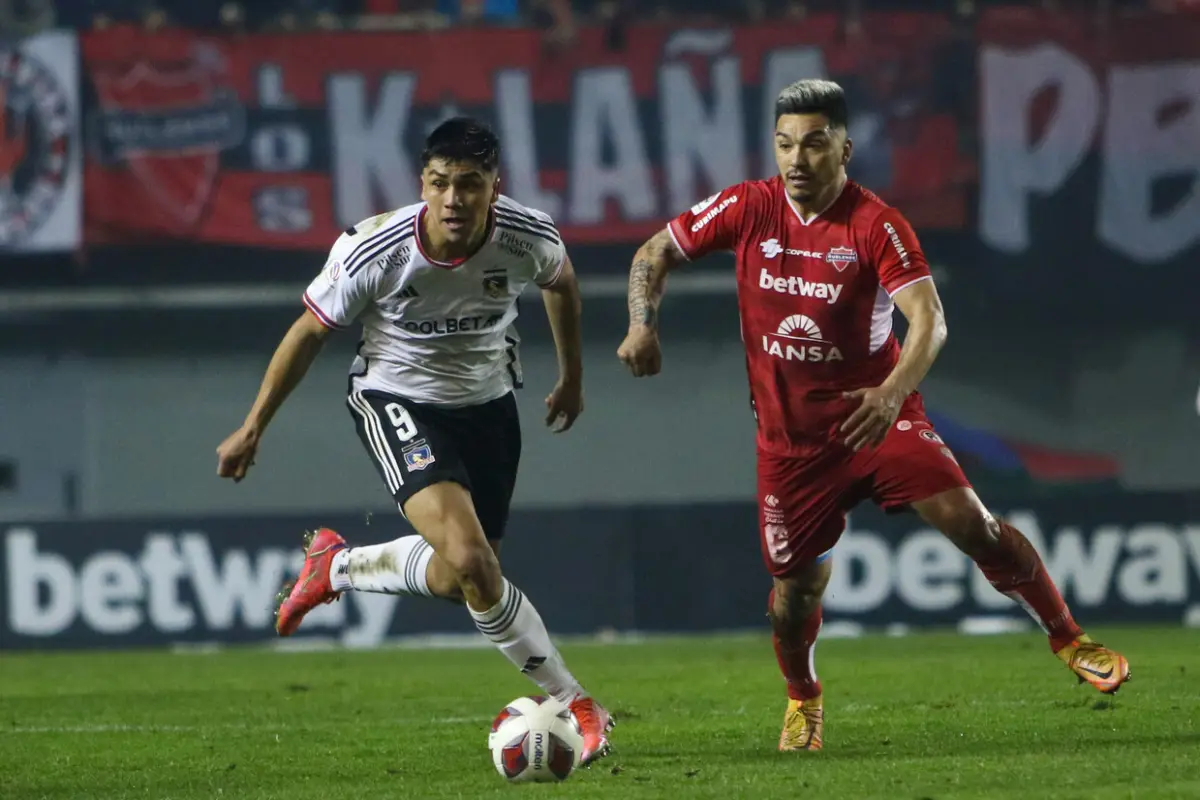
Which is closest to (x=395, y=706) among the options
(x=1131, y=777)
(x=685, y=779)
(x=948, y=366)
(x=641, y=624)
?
(x=685, y=779)

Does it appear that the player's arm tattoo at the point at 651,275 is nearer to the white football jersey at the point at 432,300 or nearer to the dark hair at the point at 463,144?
the white football jersey at the point at 432,300

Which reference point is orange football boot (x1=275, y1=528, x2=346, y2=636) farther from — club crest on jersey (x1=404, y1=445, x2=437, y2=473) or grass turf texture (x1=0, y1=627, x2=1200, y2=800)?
club crest on jersey (x1=404, y1=445, x2=437, y2=473)

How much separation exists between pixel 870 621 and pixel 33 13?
9.59 meters

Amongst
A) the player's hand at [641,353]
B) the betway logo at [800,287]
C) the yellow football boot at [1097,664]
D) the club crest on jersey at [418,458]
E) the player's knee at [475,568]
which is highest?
the betway logo at [800,287]

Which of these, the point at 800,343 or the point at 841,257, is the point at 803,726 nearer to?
the point at 800,343

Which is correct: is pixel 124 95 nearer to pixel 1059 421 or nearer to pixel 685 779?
pixel 1059 421

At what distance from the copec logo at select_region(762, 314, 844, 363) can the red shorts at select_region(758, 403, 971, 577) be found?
32 cm

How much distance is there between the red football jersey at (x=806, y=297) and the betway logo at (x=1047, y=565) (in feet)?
25.0

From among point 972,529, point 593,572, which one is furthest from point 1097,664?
point 593,572

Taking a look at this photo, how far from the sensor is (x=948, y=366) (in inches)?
774

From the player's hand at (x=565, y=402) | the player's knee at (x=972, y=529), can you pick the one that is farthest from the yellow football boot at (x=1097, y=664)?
the player's hand at (x=565, y=402)

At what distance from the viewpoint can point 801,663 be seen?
6828 millimetres

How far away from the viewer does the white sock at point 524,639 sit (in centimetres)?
633

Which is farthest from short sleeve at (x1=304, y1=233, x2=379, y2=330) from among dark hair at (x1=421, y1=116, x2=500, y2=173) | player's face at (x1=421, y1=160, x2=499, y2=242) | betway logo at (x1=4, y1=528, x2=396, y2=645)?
betway logo at (x1=4, y1=528, x2=396, y2=645)
